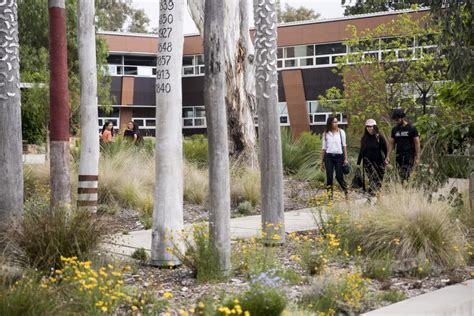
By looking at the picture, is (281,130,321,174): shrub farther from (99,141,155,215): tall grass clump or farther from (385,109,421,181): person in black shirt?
(385,109,421,181): person in black shirt

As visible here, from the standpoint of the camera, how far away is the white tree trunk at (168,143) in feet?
26.5

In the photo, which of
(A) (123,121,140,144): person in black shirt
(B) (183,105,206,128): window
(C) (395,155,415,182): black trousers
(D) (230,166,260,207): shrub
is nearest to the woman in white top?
(C) (395,155,415,182): black trousers

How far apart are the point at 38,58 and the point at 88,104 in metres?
29.1

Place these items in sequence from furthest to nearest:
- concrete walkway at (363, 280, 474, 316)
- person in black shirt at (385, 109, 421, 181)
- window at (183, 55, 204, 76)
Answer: window at (183, 55, 204, 76), person in black shirt at (385, 109, 421, 181), concrete walkway at (363, 280, 474, 316)

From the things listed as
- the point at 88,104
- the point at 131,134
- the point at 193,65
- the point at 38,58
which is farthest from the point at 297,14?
the point at 88,104

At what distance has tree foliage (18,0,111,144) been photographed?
34.5 meters

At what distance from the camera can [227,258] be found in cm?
747

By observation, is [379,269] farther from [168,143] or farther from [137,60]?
[137,60]

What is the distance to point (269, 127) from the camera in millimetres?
9445

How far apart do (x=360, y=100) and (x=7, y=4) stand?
65.2 feet

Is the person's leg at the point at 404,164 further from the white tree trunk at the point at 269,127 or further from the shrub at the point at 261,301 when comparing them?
the shrub at the point at 261,301

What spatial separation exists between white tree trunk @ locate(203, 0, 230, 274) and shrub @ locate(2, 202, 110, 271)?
124 cm

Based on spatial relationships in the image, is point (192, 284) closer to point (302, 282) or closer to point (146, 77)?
point (302, 282)

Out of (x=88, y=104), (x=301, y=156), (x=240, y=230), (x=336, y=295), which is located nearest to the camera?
(x=336, y=295)
